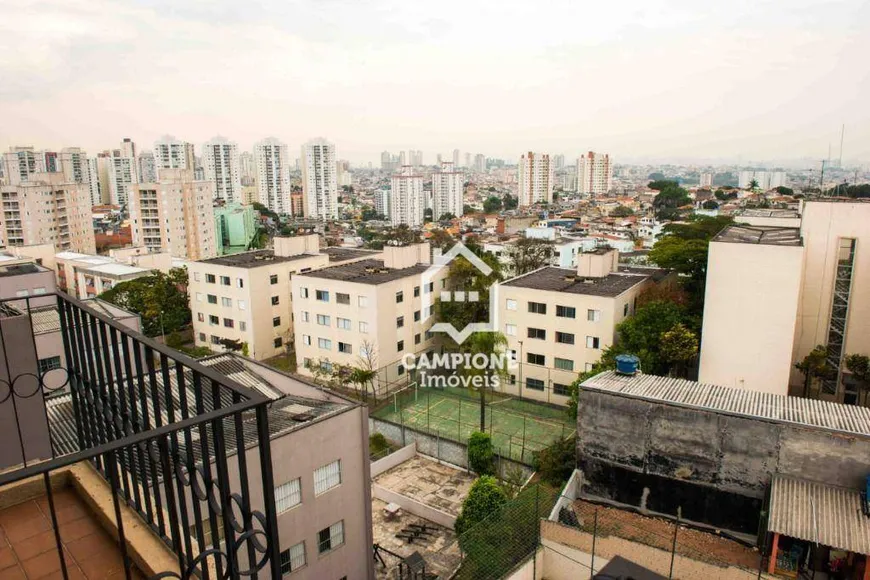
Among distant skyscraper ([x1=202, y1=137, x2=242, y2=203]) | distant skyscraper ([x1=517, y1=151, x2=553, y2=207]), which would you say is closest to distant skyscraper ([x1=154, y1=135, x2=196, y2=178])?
distant skyscraper ([x1=202, y1=137, x2=242, y2=203])

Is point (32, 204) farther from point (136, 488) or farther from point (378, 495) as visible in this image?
point (136, 488)

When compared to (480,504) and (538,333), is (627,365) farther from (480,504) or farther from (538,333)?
(538,333)

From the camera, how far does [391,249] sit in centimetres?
2923

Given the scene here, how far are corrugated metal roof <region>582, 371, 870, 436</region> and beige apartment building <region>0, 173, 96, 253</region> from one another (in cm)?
5548

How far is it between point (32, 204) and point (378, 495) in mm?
55587

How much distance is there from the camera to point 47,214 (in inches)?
2297

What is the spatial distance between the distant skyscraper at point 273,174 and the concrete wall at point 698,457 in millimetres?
115981

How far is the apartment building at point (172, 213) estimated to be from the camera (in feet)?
187

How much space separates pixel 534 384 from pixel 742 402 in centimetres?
1112

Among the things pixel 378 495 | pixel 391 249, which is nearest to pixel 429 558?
pixel 378 495

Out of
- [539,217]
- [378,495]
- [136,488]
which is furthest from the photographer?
[539,217]

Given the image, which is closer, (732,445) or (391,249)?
(732,445)

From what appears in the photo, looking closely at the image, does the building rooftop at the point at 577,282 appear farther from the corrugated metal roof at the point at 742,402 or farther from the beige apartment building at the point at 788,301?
→ the corrugated metal roof at the point at 742,402

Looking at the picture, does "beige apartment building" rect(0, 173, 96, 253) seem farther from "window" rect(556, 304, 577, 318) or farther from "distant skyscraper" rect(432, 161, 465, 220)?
"distant skyscraper" rect(432, 161, 465, 220)
